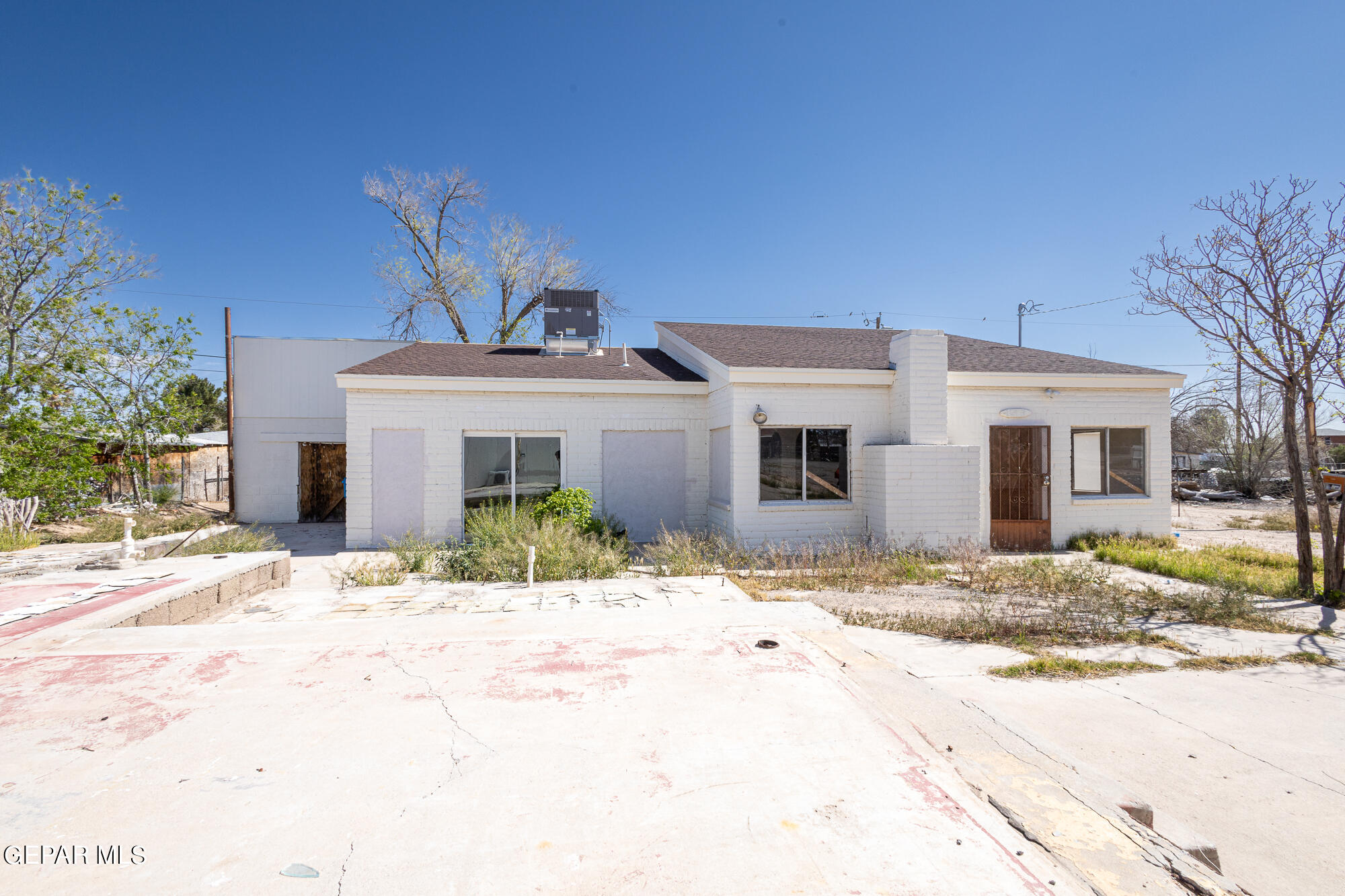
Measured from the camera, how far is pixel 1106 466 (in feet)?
38.7

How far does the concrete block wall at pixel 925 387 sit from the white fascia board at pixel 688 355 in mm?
3172

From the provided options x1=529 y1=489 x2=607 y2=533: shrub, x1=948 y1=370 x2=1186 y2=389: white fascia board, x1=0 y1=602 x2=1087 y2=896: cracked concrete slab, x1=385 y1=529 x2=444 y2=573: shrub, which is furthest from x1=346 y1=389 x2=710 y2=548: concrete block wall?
x1=0 y1=602 x2=1087 y2=896: cracked concrete slab

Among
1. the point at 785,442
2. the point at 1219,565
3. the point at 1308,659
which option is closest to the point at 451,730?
the point at 1308,659

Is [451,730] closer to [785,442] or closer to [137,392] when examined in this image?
[785,442]

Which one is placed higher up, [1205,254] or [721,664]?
[1205,254]

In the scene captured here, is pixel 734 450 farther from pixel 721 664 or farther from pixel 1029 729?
pixel 1029 729

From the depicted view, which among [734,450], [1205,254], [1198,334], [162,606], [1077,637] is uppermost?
[1205,254]

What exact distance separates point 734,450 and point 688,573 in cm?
283

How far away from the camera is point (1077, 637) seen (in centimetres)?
595

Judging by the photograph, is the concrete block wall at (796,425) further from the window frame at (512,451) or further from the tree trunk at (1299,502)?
the tree trunk at (1299,502)

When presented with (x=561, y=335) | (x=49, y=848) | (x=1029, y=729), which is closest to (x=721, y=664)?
(x=1029, y=729)

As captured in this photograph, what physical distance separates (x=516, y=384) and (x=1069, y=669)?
9.56m

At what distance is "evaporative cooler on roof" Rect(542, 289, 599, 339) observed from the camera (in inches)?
560

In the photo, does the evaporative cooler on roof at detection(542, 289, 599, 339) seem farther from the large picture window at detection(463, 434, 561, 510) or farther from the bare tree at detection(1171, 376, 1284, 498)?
the bare tree at detection(1171, 376, 1284, 498)
